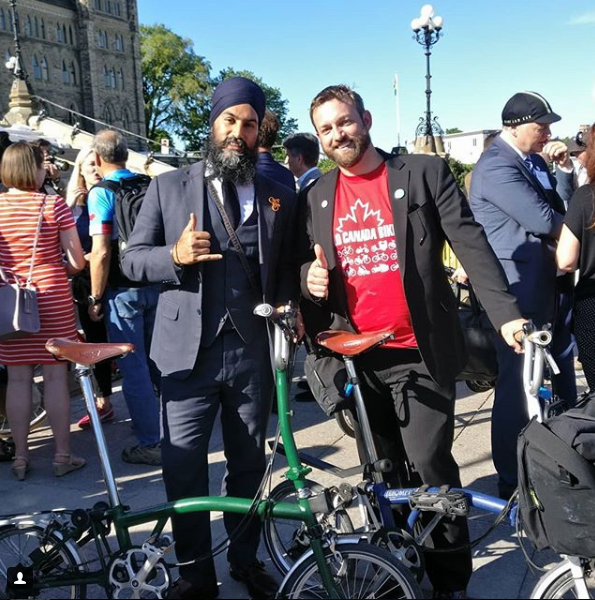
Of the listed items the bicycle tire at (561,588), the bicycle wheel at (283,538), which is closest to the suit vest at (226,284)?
the bicycle wheel at (283,538)

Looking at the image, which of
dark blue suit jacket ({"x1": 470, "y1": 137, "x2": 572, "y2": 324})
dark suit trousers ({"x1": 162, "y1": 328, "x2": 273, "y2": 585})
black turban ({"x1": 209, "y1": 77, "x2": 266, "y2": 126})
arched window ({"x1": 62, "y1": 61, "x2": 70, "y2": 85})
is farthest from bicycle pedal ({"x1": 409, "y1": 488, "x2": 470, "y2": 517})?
arched window ({"x1": 62, "y1": 61, "x2": 70, "y2": 85})

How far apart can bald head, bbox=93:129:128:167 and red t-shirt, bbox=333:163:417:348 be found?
243cm

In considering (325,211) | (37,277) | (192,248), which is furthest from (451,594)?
(37,277)

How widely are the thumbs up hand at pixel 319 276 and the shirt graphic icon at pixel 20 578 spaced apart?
1.63 metres

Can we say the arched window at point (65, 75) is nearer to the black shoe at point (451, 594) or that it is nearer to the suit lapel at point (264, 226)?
the suit lapel at point (264, 226)

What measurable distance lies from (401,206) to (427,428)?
0.93 m

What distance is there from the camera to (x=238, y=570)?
3.35m

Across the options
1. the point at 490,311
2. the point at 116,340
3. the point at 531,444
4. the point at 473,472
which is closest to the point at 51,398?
the point at 116,340

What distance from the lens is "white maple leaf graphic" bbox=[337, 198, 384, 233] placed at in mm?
3025

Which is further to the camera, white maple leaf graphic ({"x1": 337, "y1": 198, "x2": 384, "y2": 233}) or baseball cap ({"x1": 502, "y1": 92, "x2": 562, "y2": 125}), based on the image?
baseball cap ({"x1": 502, "y1": 92, "x2": 562, "y2": 125})

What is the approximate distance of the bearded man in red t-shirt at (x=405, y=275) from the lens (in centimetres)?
293

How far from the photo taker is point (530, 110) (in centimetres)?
392

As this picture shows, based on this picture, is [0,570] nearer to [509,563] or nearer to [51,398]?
[51,398]

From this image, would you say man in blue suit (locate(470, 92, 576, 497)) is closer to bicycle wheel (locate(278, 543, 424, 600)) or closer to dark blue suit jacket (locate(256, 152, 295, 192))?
dark blue suit jacket (locate(256, 152, 295, 192))
